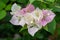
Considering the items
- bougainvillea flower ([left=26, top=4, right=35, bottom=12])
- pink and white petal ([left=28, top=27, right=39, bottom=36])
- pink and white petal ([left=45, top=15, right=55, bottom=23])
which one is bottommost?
pink and white petal ([left=28, top=27, right=39, bottom=36])

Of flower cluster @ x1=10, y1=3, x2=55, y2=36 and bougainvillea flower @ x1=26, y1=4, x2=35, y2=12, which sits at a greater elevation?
bougainvillea flower @ x1=26, y1=4, x2=35, y2=12

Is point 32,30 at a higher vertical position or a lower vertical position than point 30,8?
lower

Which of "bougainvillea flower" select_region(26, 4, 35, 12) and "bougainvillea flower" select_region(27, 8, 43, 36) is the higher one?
"bougainvillea flower" select_region(26, 4, 35, 12)

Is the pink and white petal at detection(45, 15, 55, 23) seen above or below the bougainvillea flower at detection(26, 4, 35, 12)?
below

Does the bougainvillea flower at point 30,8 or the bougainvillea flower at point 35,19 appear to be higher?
the bougainvillea flower at point 30,8

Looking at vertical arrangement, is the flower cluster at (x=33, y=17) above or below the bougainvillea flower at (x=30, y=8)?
below

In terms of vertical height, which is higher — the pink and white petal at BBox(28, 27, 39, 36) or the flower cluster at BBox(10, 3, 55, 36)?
the flower cluster at BBox(10, 3, 55, 36)

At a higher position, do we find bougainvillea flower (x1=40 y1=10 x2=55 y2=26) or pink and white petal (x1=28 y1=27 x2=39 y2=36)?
bougainvillea flower (x1=40 y1=10 x2=55 y2=26)

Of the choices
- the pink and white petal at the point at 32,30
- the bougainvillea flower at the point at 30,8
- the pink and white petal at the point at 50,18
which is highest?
the bougainvillea flower at the point at 30,8
